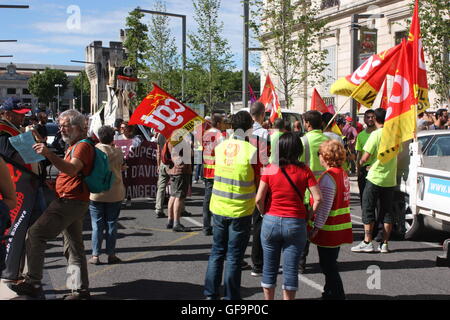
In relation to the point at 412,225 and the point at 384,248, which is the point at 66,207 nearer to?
the point at 384,248

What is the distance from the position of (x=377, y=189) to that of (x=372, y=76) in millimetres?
1721

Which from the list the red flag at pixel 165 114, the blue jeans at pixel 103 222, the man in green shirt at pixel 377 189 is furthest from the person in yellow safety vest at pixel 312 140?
the blue jeans at pixel 103 222

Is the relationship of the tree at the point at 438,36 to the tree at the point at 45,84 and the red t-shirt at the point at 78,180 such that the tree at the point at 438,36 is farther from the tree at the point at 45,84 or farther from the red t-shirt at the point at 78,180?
the tree at the point at 45,84

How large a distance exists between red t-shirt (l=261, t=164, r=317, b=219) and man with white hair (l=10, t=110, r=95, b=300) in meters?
1.73

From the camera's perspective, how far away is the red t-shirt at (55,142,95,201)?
5.14 m

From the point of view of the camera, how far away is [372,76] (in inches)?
318

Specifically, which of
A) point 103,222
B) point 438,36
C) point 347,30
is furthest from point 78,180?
point 347,30

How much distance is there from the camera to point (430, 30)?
17516 millimetres

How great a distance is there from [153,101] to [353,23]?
917 cm

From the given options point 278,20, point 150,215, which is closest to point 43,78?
point 278,20

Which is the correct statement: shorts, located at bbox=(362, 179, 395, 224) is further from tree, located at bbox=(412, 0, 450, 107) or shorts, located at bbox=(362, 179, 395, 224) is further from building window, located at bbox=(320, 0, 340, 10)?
building window, located at bbox=(320, 0, 340, 10)

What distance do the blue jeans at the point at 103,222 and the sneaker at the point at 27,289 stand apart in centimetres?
156

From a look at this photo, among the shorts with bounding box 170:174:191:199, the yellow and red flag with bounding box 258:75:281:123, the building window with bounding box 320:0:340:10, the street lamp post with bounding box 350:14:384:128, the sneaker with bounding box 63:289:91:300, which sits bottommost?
the sneaker with bounding box 63:289:91:300

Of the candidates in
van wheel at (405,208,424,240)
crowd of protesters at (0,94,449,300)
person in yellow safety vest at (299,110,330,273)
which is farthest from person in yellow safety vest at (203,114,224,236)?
van wheel at (405,208,424,240)
